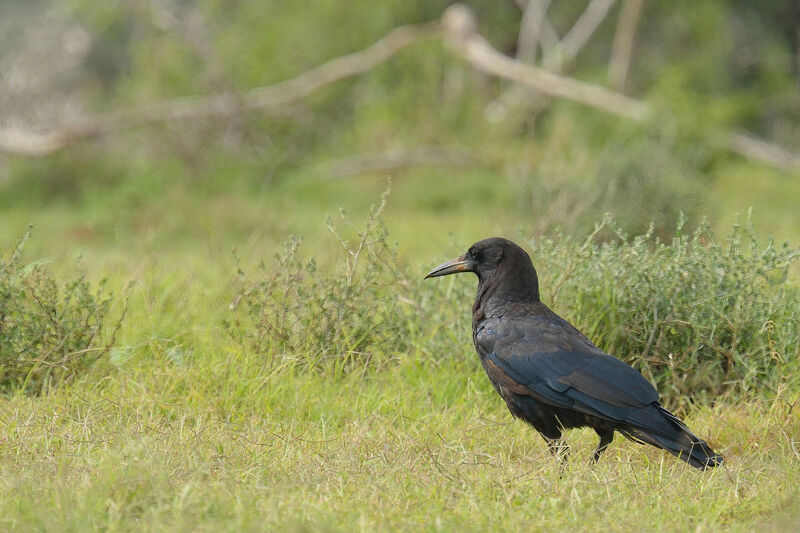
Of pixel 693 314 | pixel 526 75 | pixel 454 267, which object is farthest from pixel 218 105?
pixel 693 314

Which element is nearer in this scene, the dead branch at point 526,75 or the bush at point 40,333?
the bush at point 40,333

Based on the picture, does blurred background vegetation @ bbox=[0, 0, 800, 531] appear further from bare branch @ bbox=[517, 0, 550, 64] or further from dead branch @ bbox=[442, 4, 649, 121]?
bare branch @ bbox=[517, 0, 550, 64]

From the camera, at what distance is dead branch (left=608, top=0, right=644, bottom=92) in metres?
15.4

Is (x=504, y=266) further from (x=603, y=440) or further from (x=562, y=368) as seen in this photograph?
(x=603, y=440)

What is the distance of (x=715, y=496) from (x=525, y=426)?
1.40 meters

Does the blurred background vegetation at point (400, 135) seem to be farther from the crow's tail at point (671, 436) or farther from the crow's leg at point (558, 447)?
the crow's tail at point (671, 436)

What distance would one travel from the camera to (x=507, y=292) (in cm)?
486

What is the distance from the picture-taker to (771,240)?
5141mm

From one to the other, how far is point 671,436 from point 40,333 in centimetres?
313

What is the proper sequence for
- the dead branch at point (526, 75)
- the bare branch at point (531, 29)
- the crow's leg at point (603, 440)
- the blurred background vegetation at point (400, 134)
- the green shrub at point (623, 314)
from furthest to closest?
the bare branch at point (531, 29), the dead branch at point (526, 75), the blurred background vegetation at point (400, 134), the green shrub at point (623, 314), the crow's leg at point (603, 440)

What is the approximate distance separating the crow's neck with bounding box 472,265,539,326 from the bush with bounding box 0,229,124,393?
6.27 feet

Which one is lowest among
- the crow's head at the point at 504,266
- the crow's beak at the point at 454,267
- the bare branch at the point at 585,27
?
the crow's beak at the point at 454,267

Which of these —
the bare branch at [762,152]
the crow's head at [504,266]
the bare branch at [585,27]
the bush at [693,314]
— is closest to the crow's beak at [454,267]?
the crow's head at [504,266]

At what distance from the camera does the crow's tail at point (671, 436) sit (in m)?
4.12
